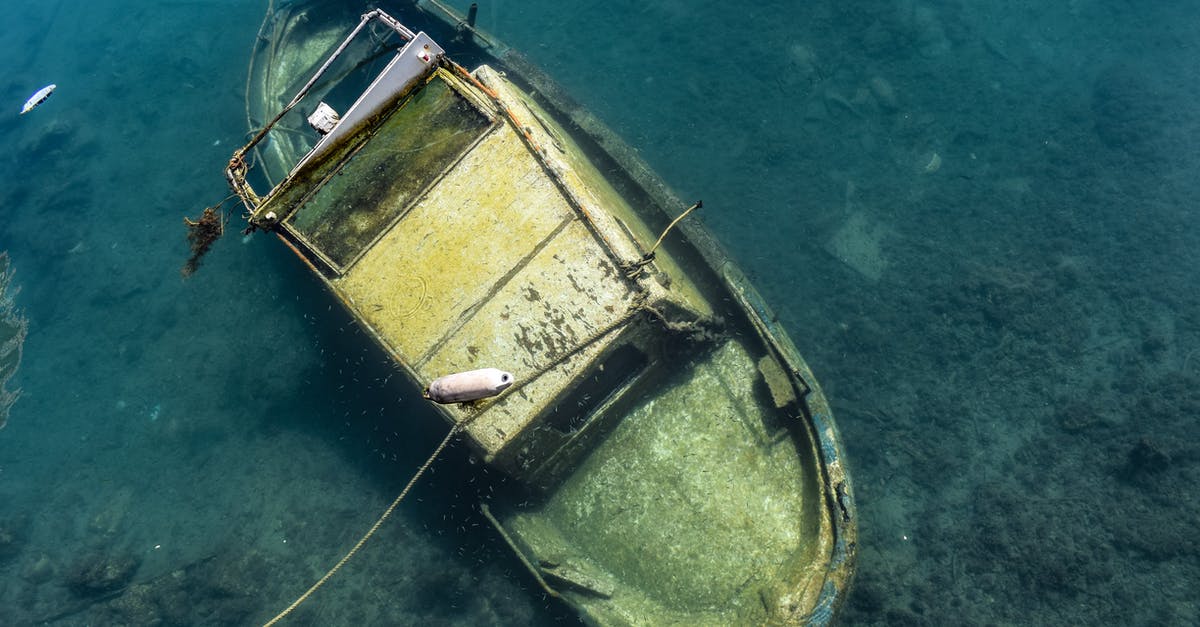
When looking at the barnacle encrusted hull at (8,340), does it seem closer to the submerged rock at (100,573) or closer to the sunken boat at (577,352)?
the submerged rock at (100,573)

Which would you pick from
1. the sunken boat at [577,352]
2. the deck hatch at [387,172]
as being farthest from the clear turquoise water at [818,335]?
the deck hatch at [387,172]

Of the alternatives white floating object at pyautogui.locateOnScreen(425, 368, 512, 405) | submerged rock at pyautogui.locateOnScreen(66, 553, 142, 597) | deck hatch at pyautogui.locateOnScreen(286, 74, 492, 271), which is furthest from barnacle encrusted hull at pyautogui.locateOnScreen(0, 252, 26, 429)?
white floating object at pyautogui.locateOnScreen(425, 368, 512, 405)

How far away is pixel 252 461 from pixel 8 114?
487 inches

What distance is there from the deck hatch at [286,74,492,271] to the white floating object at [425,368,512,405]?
2.68 m

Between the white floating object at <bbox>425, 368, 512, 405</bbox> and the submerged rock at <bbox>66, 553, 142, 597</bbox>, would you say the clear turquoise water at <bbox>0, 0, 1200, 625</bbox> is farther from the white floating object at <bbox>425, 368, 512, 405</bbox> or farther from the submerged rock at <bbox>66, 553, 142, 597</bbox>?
the white floating object at <bbox>425, 368, 512, 405</bbox>

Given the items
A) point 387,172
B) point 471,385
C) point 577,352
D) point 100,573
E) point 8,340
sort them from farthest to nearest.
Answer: point 8,340 < point 100,573 < point 387,172 < point 577,352 < point 471,385

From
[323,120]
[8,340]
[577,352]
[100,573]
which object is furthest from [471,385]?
[8,340]

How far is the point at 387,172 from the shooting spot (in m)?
8.13

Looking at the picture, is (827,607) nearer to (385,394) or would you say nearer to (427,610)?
(427,610)

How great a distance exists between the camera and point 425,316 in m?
7.49

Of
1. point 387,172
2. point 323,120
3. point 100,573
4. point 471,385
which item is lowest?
point 100,573

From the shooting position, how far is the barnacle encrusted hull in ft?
40.8

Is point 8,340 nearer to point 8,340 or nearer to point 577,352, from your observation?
point 8,340

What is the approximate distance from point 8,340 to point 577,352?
13143mm
